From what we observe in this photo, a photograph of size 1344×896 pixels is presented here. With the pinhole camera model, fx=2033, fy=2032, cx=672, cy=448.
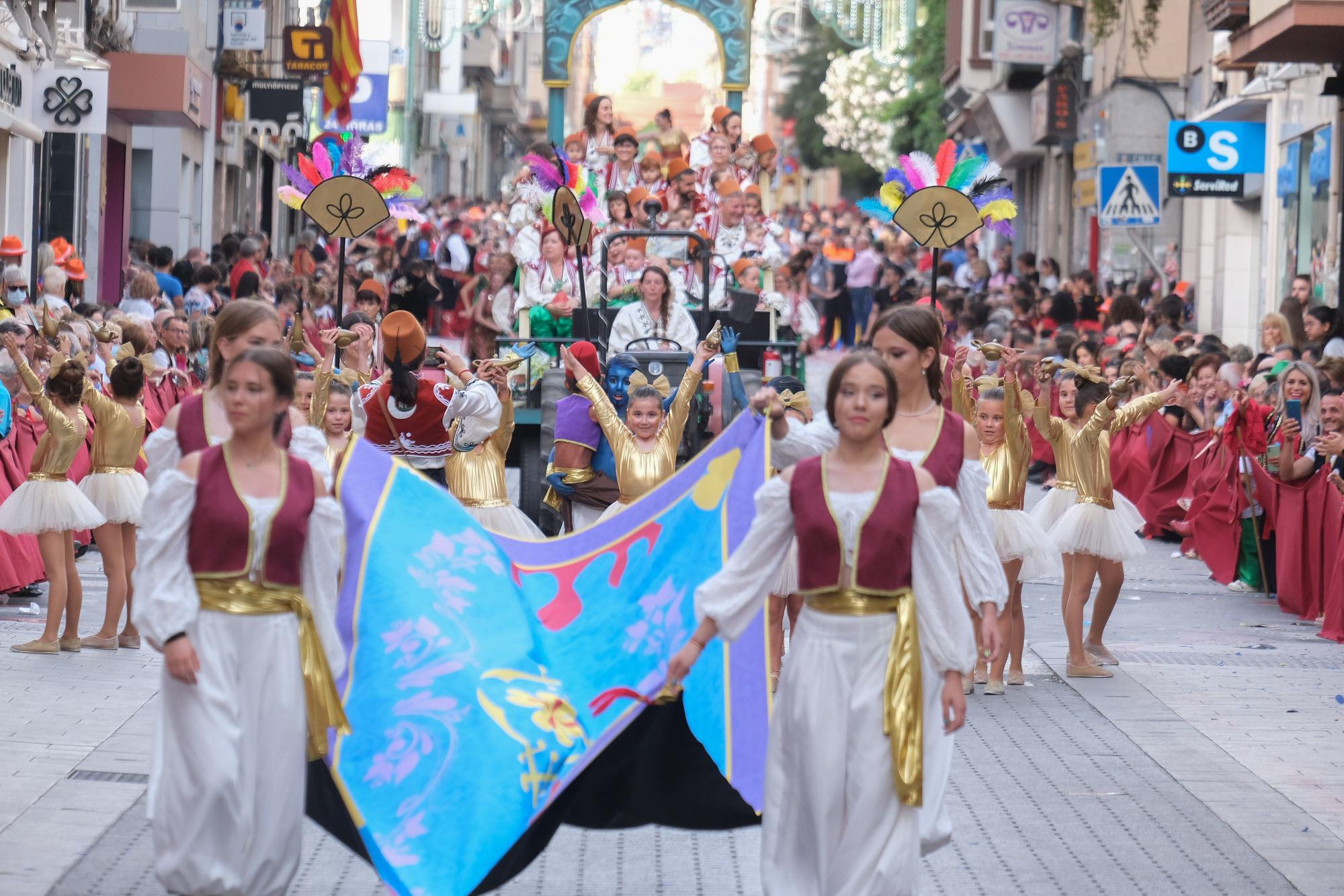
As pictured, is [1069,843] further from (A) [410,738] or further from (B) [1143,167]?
(B) [1143,167]

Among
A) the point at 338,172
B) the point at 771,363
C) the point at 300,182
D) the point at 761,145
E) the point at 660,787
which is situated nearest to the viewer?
the point at 660,787

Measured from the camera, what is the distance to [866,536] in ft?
17.9

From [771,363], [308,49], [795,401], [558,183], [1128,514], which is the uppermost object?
[308,49]

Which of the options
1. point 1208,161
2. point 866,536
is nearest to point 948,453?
point 866,536

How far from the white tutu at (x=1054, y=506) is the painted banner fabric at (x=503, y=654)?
4.37 meters

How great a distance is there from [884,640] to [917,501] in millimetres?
389

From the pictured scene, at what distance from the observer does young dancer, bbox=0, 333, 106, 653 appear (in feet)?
33.7

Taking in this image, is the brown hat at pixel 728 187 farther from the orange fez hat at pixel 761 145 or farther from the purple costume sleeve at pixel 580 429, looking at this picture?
the purple costume sleeve at pixel 580 429

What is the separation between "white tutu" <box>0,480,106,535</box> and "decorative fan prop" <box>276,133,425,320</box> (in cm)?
178

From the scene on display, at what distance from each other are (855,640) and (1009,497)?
4704 millimetres

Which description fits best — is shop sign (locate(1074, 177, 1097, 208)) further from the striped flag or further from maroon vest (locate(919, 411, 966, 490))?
maroon vest (locate(919, 411, 966, 490))

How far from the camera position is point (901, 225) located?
999 cm

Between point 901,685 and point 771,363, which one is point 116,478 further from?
point 901,685

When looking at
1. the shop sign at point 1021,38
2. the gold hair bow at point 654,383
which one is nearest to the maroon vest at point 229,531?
the gold hair bow at point 654,383
